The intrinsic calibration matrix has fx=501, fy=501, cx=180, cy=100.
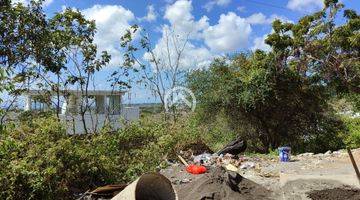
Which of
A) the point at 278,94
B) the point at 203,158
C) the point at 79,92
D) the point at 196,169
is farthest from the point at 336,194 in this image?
the point at 278,94

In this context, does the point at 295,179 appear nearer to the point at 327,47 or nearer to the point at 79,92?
the point at 79,92

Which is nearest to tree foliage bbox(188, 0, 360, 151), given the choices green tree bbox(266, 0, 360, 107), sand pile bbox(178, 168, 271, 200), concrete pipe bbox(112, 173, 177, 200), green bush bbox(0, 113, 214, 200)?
green tree bbox(266, 0, 360, 107)

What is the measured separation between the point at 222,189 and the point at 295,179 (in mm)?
1096

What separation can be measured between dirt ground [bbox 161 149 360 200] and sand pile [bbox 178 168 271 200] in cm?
2

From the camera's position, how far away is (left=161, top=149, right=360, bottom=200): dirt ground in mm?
6930

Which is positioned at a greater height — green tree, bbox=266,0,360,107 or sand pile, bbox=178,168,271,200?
green tree, bbox=266,0,360,107

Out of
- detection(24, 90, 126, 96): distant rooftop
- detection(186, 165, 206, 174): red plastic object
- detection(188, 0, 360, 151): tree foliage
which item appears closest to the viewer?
detection(186, 165, 206, 174): red plastic object

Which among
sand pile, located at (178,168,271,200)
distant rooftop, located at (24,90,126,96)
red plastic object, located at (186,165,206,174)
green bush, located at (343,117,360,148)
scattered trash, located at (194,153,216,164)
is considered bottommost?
sand pile, located at (178,168,271,200)

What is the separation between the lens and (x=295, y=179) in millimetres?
7305

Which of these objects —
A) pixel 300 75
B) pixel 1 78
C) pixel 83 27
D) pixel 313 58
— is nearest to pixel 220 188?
pixel 1 78

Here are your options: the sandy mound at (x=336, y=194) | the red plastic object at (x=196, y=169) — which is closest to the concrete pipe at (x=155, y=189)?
the sandy mound at (x=336, y=194)

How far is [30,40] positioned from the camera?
35.5 feet
